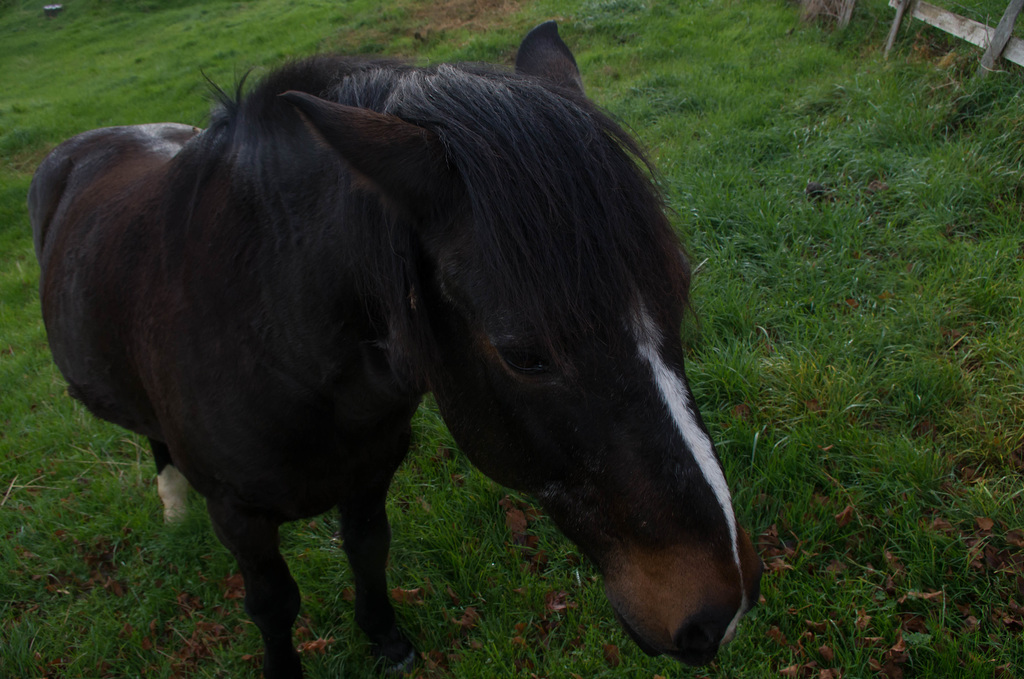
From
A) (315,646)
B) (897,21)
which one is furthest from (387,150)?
(897,21)

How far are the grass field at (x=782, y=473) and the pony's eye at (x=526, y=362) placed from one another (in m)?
0.89

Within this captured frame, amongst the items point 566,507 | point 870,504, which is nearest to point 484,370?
point 566,507

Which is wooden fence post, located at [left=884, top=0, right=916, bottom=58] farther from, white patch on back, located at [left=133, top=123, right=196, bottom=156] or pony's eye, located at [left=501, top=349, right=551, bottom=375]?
pony's eye, located at [left=501, top=349, right=551, bottom=375]

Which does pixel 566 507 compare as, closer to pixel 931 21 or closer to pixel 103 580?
pixel 103 580

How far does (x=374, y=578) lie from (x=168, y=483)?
1653mm

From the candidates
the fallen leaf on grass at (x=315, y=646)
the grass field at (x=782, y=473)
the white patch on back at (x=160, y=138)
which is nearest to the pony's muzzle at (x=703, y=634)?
the grass field at (x=782, y=473)

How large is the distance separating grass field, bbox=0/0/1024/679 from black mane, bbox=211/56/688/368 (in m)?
0.71

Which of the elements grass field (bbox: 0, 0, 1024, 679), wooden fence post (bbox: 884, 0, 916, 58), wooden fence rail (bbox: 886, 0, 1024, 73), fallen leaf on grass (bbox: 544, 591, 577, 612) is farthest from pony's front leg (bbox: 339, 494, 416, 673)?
wooden fence post (bbox: 884, 0, 916, 58)

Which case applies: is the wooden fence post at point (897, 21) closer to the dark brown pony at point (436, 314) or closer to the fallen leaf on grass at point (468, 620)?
the dark brown pony at point (436, 314)

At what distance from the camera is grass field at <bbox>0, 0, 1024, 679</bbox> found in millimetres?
2436

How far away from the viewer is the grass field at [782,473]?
244 cm

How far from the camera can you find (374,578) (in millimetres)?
2623

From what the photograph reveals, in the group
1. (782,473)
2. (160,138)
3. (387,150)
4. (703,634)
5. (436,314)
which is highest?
(387,150)

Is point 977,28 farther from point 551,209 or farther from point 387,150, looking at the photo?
point 387,150
